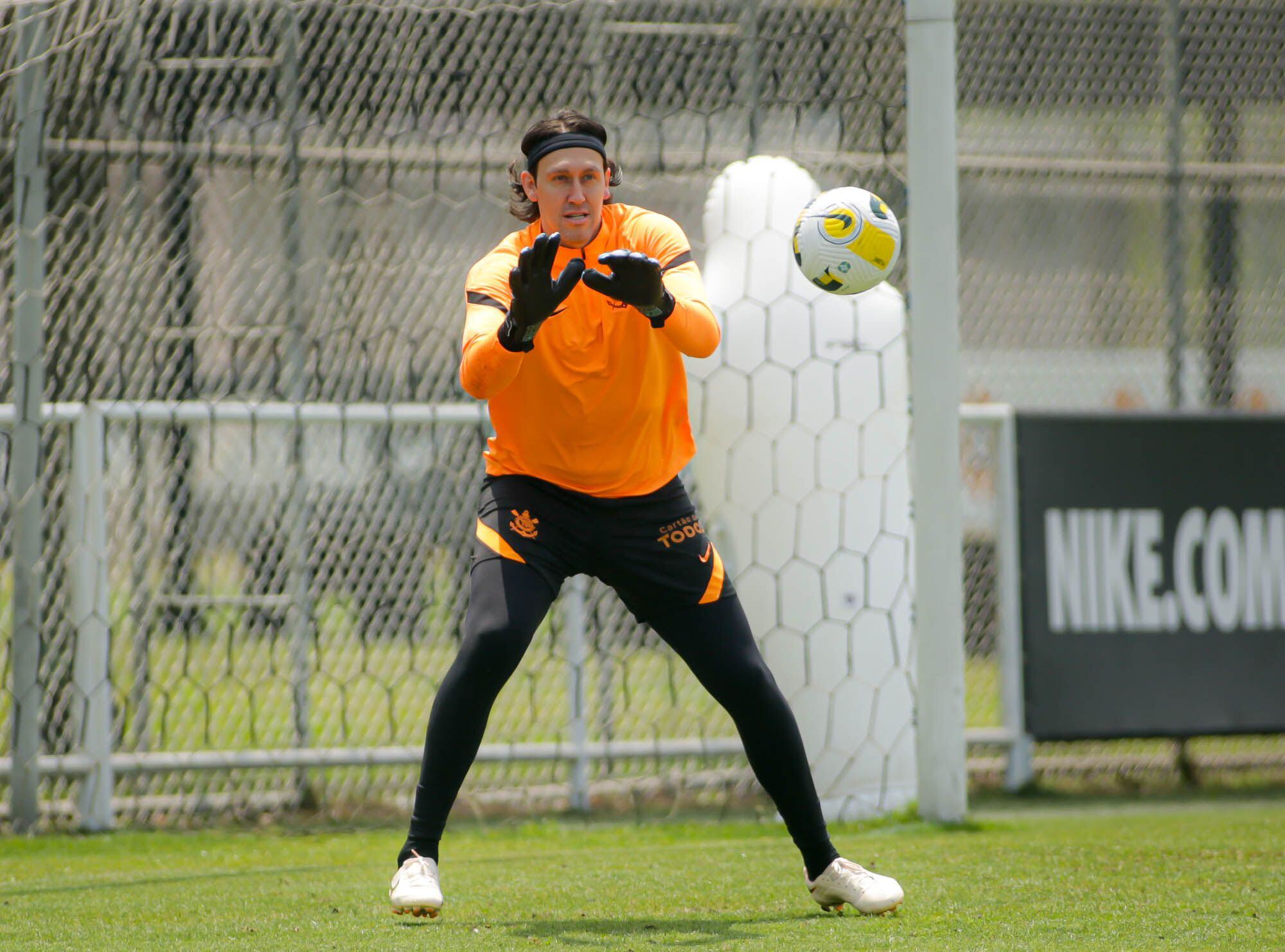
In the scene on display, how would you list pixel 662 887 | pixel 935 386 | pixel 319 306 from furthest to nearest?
pixel 319 306
pixel 935 386
pixel 662 887

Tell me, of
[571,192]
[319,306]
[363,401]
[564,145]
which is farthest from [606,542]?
[319,306]

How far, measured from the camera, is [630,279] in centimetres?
303

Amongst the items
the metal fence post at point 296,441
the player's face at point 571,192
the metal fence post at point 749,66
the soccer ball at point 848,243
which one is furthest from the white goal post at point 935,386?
the metal fence post at point 296,441

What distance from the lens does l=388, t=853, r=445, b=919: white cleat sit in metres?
3.22

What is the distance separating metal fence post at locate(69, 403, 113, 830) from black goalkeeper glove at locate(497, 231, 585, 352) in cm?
274

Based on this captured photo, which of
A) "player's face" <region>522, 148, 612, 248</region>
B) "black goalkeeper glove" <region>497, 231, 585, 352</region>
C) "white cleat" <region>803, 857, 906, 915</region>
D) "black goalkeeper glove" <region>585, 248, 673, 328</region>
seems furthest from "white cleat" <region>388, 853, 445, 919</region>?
"player's face" <region>522, 148, 612, 248</region>

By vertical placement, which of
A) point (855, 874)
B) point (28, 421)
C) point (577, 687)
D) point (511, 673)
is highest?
point (28, 421)

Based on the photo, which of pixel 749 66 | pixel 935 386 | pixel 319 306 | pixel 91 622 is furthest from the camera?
pixel 749 66

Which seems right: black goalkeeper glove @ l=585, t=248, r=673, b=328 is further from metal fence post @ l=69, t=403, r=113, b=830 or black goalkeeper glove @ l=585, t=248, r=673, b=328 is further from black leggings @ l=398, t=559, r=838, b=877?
metal fence post @ l=69, t=403, r=113, b=830

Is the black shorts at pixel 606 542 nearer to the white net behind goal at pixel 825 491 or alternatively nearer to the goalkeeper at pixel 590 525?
the goalkeeper at pixel 590 525

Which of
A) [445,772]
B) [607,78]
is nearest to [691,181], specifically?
[607,78]

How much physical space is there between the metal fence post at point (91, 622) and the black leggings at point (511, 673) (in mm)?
2323

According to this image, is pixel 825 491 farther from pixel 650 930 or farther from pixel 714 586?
pixel 650 930

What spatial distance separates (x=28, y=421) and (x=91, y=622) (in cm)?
73
